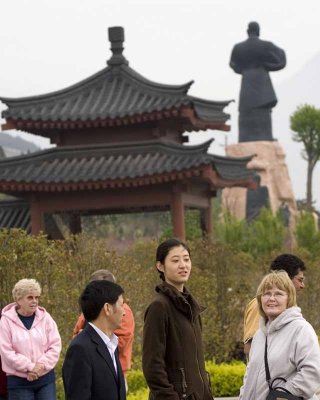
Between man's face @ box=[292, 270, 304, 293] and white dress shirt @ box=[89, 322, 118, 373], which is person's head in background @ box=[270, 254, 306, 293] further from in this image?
white dress shirt @ box=[89, 322, 118, 373]

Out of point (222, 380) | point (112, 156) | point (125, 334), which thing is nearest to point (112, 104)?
point (112, 156)

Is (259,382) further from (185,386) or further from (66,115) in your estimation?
(66,115)

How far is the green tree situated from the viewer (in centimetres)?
4812

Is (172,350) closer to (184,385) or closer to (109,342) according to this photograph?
(184,385)

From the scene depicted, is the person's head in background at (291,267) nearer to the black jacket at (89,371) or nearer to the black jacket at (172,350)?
the black jacket at (172,350)

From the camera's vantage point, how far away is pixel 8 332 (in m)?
8.06

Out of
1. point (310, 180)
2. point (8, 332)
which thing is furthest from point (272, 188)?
point (8, 332)

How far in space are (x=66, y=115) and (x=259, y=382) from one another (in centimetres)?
1704

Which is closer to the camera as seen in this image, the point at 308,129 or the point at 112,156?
the point at 112,156

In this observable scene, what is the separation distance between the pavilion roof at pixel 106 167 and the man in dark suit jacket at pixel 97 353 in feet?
51.5

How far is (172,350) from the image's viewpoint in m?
6.11

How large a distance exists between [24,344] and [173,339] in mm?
2278

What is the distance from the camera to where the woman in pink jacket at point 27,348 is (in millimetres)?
7977

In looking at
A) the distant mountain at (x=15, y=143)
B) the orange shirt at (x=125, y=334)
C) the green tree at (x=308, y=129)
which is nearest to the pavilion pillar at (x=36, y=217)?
the orange shirt at (x=125, y=334)
